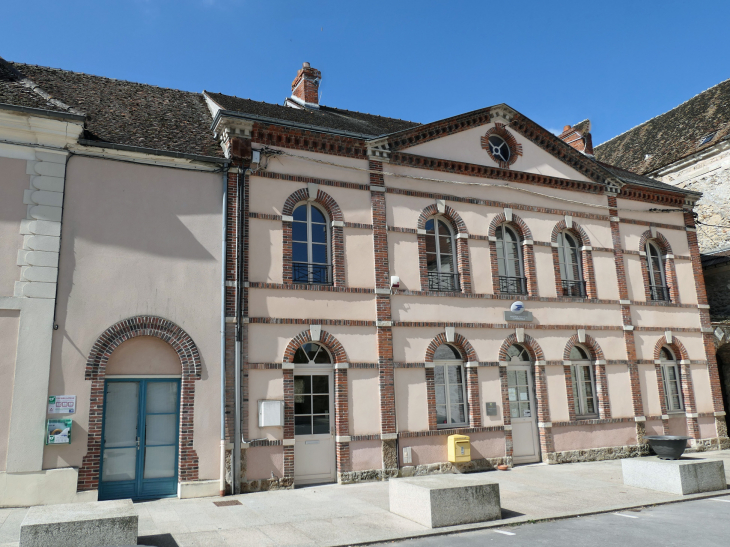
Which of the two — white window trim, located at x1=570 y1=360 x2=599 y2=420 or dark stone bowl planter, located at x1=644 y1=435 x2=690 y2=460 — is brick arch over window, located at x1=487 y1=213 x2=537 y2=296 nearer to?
white window trim, located at x1=570 y1=360 x2=599 y2=420

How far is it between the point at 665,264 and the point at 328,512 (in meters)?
12.6

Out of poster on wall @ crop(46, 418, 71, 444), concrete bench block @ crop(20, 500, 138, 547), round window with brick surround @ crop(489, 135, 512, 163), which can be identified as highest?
round window with brick surround @ crop(489, 135, 512, 163)

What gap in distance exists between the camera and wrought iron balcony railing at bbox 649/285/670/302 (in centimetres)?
1645

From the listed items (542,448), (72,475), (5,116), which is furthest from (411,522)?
(5,116)

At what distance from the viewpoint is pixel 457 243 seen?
14117 mm

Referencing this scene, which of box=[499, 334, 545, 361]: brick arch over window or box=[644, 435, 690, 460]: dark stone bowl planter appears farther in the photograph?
box=[499, 334, 545, 361]: brick arch over window

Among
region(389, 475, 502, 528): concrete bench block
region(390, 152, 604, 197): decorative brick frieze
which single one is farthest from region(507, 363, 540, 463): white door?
region(389, 475, 502, 528): concrete bench block

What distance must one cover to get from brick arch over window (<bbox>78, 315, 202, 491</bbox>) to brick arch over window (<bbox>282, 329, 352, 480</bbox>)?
5.51 ft

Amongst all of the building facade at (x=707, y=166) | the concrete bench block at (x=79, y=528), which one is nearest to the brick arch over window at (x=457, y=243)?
the building facade at (x=707, y=166)

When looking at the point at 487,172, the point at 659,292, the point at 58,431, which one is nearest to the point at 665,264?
the point at 659,292

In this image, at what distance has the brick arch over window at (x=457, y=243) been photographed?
44.3ft

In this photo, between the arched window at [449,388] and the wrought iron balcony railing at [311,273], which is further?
the arched window at [449,388]

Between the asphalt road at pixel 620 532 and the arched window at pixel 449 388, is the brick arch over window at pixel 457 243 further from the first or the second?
the asphalt road at pixel 620 532

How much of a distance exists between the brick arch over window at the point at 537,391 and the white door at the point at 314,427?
4162 millimetres
